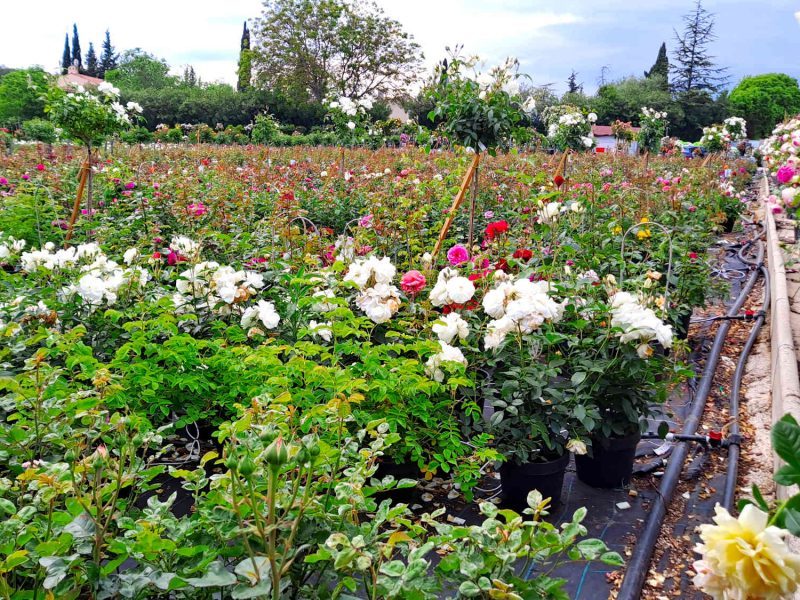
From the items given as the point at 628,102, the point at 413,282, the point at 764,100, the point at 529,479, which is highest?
the point at 764,100

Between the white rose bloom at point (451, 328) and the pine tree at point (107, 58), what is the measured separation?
227 ft

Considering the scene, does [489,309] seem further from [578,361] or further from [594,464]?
[594,464]

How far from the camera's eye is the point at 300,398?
211cm

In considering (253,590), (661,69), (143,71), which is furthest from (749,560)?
(143,71)

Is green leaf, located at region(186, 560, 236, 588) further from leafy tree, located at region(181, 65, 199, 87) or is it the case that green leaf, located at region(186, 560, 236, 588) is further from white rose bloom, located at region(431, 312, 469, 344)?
leafy tree, located at region(181, 65, 199, 87)

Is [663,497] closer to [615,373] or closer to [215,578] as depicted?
[615,373]

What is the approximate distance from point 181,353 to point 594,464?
71.3 inches

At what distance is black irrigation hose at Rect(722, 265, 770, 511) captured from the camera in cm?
264

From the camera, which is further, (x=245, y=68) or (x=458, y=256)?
→ (x=245, y=68)

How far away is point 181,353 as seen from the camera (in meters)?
2.32

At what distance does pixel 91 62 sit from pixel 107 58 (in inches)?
65.9

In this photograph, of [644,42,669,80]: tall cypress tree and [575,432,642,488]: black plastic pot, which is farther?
[644,42,669,80]: tall cypress tree

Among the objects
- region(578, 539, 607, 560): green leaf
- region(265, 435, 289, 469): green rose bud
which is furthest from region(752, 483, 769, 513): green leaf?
region(265, 435, 289, 469): green rose bud

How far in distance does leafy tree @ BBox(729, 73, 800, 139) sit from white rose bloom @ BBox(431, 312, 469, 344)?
36.0 metres
